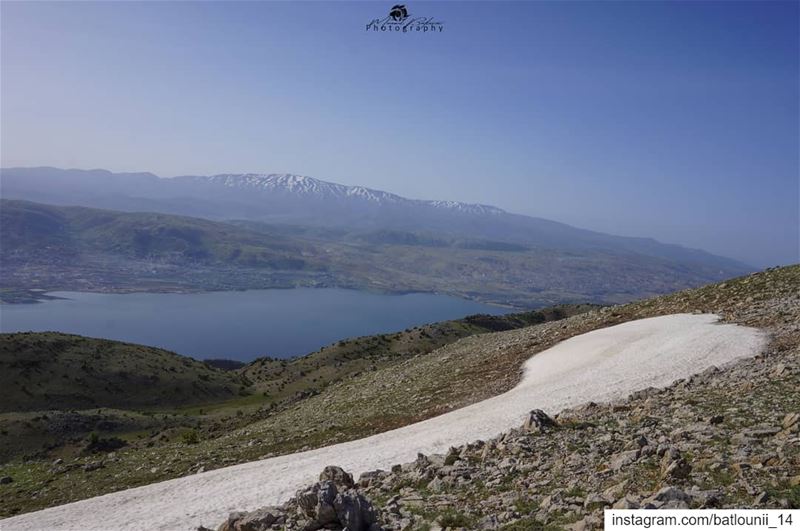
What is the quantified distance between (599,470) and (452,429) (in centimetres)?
916

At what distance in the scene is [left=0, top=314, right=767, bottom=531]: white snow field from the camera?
1630cm

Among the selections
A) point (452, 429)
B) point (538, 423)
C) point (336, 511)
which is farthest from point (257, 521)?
point (452, 429)

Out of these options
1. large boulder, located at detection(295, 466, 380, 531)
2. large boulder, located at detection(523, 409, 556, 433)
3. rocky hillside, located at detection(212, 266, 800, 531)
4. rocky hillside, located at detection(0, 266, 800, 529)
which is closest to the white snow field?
rocky hillside, located at detection(0, 266, 800, 529)

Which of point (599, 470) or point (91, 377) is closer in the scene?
point (599, 470)

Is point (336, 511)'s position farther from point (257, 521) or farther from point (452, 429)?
point (452, 429)

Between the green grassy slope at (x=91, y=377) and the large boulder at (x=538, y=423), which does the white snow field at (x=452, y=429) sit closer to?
the large boulder at (x=538, y=423)

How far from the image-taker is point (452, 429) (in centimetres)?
2020

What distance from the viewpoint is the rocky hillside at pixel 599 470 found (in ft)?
31.2

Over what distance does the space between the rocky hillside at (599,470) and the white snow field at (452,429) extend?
3.13 meters

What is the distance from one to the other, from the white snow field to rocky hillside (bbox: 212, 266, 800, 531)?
313cm

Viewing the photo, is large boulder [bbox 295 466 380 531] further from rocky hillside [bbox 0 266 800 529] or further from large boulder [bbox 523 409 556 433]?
large boulder [bbox 523 409 556 433]

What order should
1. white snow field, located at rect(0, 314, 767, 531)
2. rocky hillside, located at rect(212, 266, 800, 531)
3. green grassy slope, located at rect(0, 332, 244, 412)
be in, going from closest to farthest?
rocky hillside, located at rect(212, 266, 800, 531), white snow field, located at rect(0, 314, 767, 531), green grassy slope, located at rect(0, 332, 244, 412)

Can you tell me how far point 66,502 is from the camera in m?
19.8

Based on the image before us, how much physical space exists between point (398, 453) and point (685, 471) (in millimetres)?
10363
